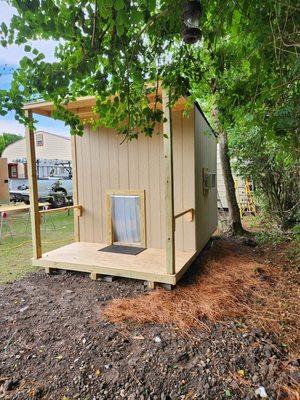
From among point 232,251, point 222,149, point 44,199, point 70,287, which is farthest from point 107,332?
point 44,199

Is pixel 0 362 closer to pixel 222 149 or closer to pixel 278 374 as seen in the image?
pixel 278 374

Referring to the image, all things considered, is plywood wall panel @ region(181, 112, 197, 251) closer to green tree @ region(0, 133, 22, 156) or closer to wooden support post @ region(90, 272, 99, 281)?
wooden support post @ region(90, 272, 99, 281)

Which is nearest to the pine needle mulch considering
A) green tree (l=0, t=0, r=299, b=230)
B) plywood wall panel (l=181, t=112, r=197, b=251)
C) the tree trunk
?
plywood wall panel (l=181, t=112, r=197, b=251)

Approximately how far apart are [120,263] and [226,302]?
61.8 inches

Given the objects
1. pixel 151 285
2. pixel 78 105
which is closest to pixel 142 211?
pixel 151 285

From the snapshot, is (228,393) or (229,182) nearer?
(228,393)

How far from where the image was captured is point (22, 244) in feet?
20.2

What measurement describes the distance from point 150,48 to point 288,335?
276cm

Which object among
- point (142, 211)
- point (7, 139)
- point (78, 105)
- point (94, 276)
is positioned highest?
point (7, 139)

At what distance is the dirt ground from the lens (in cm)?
191

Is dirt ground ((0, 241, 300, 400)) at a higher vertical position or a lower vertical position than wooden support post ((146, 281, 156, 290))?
lower

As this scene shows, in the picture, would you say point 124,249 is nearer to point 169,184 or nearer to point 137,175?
point 137,175

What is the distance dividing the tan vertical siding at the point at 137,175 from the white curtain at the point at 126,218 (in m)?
0.18

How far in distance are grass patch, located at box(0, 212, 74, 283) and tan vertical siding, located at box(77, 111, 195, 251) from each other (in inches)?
44.6
